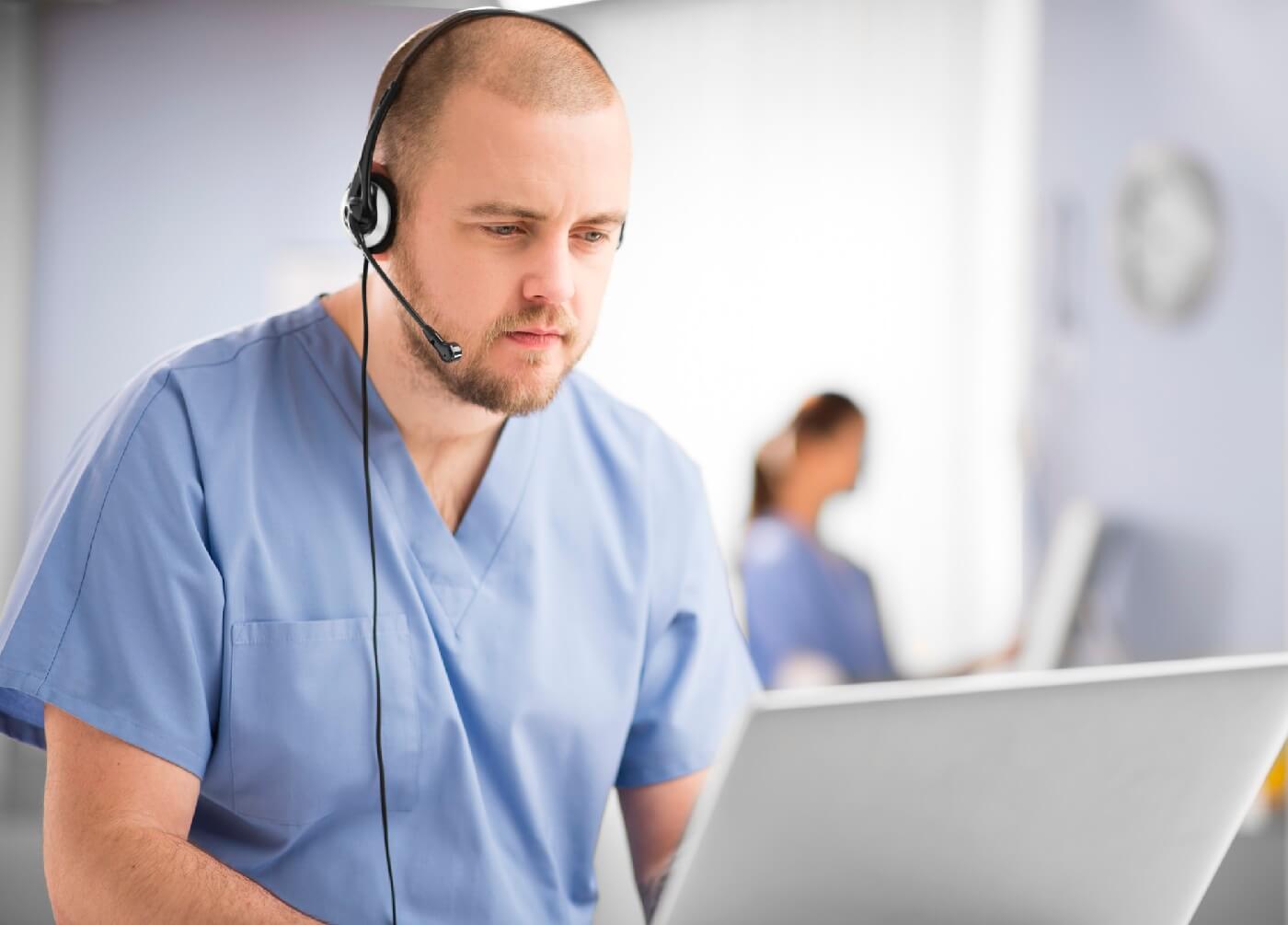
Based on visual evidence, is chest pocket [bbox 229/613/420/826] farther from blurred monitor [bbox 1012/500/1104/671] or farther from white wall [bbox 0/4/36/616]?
white wall [bbox 0/4/36/616]

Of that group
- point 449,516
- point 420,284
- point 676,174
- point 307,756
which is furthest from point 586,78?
point 676,174

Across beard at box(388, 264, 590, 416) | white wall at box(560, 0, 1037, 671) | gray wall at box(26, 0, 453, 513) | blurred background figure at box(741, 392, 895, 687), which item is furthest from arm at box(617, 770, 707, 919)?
gray wall at box(26, 0, 453, 513)

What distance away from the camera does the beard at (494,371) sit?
3.39 ft

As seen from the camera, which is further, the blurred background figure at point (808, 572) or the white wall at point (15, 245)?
the white wall at point (15, 245)

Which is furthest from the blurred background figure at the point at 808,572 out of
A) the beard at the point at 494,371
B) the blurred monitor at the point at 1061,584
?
the beard at the point at 494,371

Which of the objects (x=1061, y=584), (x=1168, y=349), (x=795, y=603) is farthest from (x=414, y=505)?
(x=1168, y=349)

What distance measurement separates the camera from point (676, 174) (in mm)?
3508

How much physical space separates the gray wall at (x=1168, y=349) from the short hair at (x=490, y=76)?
2.25 meters

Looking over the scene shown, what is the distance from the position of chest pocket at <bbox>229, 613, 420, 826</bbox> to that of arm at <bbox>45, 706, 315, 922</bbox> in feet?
0.18

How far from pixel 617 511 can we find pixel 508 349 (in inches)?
9.4

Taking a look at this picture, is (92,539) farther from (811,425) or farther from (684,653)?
(811,425)

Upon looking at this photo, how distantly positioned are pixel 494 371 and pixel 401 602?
0.65ft

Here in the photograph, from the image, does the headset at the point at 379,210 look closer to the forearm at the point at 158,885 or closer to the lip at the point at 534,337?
the lip at the point at 534,337

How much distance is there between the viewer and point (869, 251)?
11.4 ft
